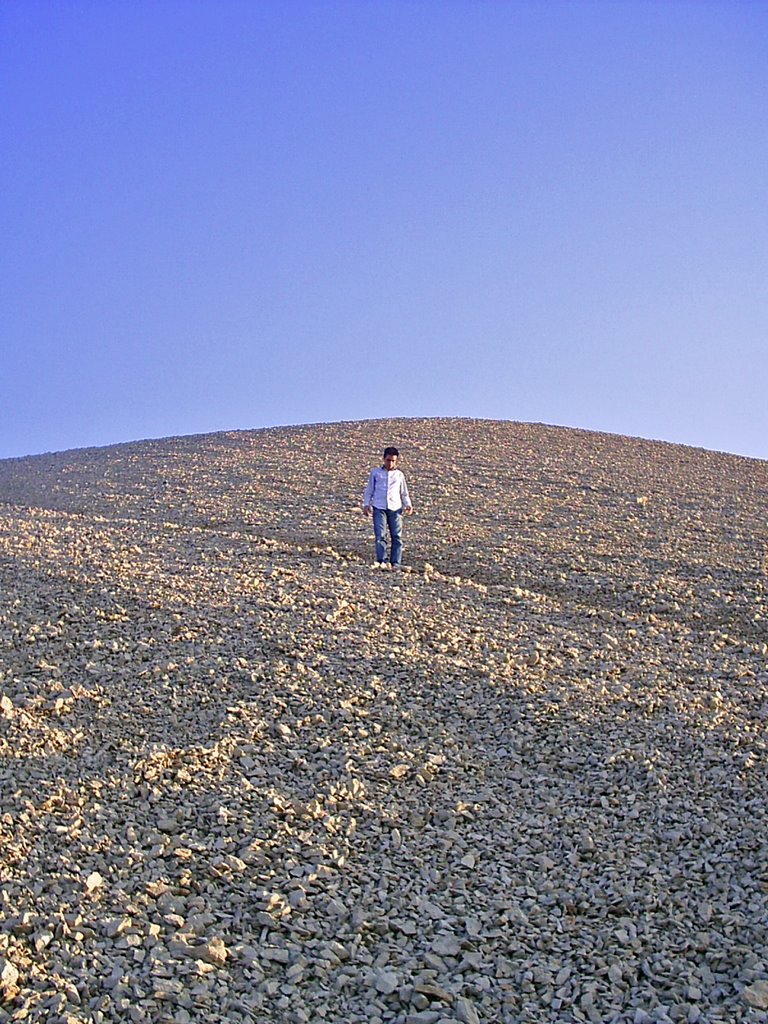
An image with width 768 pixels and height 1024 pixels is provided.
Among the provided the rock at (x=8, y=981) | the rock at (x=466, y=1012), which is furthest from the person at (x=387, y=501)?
the rock at (x=8, y=981)

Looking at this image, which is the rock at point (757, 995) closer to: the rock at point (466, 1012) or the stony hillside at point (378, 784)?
the stony hillside at point (378, 784)

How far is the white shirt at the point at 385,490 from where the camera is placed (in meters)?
13.7

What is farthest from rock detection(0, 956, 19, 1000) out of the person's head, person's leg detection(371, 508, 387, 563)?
the person's head

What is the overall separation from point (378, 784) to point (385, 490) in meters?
6.63

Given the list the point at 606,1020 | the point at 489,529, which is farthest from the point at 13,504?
the point at 606,1020

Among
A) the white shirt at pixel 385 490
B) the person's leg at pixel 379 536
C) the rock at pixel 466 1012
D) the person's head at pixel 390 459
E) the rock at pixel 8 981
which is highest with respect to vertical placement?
the person's head at pixel 390 459

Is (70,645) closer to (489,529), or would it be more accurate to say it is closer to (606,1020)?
(606,1020)

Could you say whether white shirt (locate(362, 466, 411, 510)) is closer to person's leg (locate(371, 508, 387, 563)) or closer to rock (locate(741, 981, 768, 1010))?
person's leg (locate(371, 508, 387, 563))

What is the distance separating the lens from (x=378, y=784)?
24.6 ft

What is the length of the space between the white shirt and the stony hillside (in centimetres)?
100

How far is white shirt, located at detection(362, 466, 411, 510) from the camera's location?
1370 cm

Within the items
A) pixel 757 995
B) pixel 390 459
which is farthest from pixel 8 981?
pixel 390 459

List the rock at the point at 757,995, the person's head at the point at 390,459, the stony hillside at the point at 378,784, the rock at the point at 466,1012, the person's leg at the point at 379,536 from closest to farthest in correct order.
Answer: the rock at the point at 466,1012 < the rock at the point at 757,995 < the stony hillside at the point at 378,784 < the person's head at the point at 390,459 < the person's leg at the point at 379,536

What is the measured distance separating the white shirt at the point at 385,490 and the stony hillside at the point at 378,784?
1001mm
